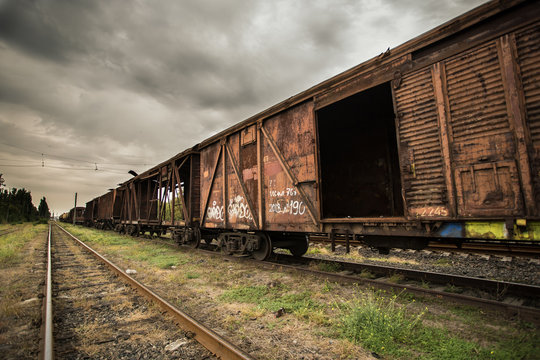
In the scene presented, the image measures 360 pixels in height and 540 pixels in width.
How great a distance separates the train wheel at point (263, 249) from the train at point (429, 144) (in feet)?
0.20

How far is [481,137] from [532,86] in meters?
0.72

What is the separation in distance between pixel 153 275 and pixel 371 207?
6.64m

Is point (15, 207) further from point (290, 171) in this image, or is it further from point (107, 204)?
point (290, 171)

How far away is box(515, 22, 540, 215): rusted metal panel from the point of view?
2982mm

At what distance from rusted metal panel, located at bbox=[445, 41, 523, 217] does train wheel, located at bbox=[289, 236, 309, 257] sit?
4.80 metres

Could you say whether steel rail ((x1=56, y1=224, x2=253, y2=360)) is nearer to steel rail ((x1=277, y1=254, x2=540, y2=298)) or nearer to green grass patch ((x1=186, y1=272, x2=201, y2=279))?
green grass patch ((x1=186, y1=272, x2=201, y2=279))

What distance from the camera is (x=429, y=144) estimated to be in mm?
3877

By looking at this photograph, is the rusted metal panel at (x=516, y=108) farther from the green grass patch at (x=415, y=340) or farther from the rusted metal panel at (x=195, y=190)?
the rusted metal panel at (x=195, y=190)

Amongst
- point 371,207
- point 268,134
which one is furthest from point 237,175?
point 371,207

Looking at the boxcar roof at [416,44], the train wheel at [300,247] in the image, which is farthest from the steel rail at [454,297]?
the boxcar roof at [416,44]

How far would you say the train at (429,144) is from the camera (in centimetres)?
314

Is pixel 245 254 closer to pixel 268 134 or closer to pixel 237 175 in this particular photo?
pixel 237 175

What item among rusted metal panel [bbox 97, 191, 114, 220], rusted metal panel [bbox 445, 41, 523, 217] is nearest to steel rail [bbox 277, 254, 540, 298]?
rusted metal panel [bbox 445, 41, 523, 217]

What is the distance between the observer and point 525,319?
3.11 meters
